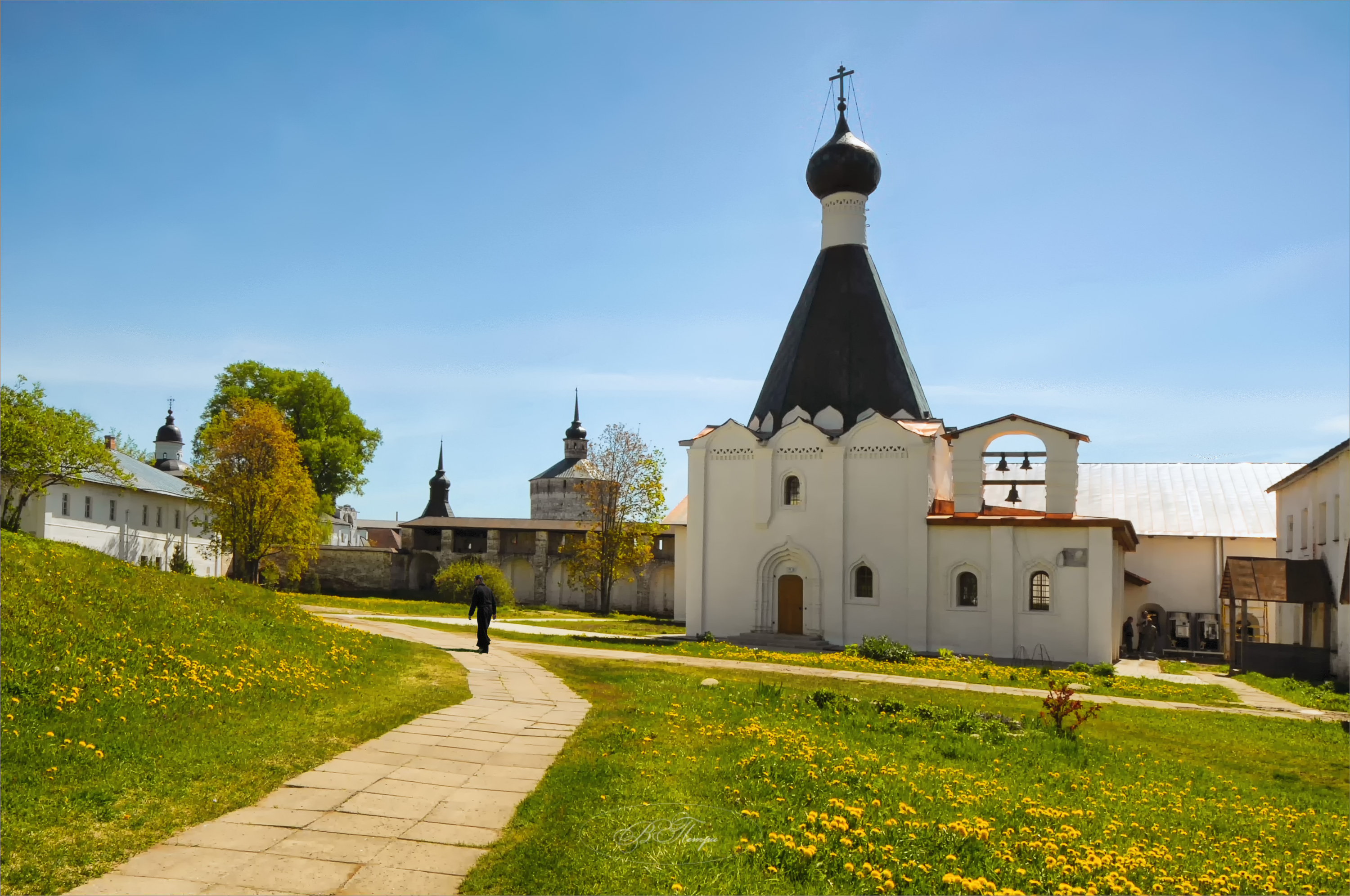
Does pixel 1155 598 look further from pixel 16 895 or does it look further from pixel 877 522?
pixel 16 895

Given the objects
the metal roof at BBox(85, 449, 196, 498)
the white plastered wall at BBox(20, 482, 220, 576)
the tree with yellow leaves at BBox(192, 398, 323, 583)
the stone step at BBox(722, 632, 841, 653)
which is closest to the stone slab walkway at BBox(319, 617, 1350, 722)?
the stone step at BBox(722, 632, 841, 653)

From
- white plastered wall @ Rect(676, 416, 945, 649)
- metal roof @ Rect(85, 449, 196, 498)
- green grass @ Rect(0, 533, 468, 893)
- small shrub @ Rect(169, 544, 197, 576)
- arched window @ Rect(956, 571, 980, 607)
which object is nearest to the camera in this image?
green grass @ Rect(0, 533, 468, 893)

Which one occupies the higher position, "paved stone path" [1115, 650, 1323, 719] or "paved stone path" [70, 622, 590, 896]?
"paved stone path" [70, 622, 590, 896]

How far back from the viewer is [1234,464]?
3781 centimetres

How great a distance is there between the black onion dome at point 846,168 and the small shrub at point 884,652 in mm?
15225

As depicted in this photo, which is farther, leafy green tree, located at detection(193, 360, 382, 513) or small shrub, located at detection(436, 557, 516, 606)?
leafy green tree, located at detection(193, 360, 382, 513)

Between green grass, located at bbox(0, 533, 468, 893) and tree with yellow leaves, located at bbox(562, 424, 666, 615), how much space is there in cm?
2463

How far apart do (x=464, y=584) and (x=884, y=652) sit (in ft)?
67.9

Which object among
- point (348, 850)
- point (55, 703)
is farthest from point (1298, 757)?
point (55, 703)

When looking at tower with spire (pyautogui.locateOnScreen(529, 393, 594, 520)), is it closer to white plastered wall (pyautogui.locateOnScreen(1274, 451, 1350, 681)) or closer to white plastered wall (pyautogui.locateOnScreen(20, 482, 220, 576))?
white plastered wall (pyautogui.locateOnScreen(20, 482, 220, 576))

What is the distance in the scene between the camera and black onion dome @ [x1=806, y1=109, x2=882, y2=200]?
30.5m

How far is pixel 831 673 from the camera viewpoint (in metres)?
17.9

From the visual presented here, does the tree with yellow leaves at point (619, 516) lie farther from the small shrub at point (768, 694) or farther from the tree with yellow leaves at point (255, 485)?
the small shrub at point (768, 694)

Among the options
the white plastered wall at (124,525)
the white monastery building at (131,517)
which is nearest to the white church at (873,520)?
the white monastery building at (131,517)
